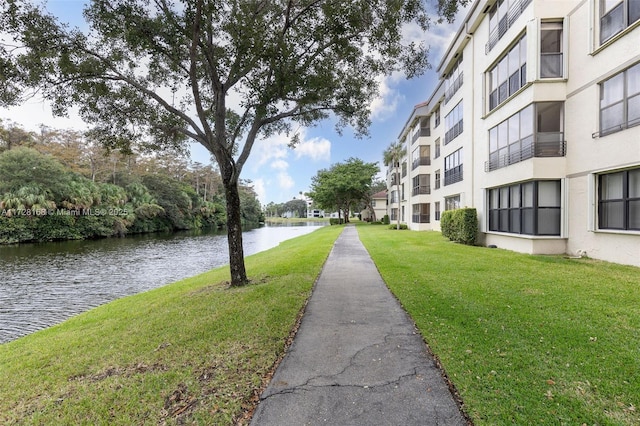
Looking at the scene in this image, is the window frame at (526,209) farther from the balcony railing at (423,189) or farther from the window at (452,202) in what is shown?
the balcony railing at (423,189)

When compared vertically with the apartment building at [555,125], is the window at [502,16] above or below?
above

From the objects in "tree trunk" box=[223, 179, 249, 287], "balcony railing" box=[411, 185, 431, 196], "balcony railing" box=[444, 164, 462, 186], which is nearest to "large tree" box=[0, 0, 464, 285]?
"tree trunk" box=[223, 179, 249, 287]

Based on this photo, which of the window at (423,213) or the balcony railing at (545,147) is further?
the window at (423,213)

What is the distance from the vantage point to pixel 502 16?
14.1 meters

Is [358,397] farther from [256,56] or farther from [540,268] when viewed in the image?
[540,268]

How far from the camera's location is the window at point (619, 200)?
8750 millimetres

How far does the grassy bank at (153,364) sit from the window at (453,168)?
53.7 ft

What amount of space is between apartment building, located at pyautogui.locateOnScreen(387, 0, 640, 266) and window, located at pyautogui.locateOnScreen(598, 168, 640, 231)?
0.03 metres

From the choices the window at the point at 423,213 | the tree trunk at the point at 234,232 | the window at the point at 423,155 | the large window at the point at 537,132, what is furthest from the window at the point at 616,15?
the window at the point at 423,213

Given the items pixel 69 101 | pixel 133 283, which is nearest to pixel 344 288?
pixel 69 101

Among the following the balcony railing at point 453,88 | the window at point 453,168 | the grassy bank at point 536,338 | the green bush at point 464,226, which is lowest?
the grassy bank at point 536,338

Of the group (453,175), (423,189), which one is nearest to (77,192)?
(423,189)

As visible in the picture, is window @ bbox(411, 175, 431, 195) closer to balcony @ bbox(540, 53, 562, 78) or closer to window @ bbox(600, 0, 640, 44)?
balcony @ bbox(540, 53, 562, 78)

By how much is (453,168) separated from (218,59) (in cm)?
1723
